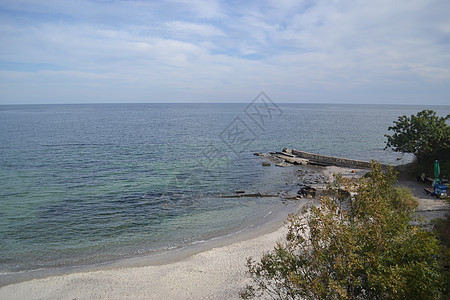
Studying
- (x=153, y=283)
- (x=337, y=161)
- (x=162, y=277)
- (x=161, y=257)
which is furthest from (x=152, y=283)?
(x=337, y=161)

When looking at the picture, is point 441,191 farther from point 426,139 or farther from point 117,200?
point 117,200

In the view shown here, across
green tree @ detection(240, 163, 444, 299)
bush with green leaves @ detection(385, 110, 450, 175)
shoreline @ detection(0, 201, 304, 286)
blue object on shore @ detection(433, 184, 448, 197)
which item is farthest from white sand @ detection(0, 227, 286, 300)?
bush with green leaves @ detection(385, 110, 450, 175)

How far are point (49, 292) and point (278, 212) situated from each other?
19532mm

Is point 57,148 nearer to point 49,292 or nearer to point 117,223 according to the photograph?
point 117,223

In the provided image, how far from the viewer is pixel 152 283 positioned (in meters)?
17.1

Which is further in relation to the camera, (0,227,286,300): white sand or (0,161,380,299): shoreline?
(0,161,380,299): shoreline

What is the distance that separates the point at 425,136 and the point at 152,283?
3347 cm

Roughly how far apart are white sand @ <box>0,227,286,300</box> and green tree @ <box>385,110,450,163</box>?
25750mm

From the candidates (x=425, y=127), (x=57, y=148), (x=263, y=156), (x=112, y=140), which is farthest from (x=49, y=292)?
(x=112, y=140)

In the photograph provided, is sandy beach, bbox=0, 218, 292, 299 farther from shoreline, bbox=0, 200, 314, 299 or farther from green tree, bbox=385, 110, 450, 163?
green tree, bbox=385, 110, 450, 163

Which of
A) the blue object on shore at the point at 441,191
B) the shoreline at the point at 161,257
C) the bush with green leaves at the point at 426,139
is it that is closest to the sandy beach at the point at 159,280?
the shoreline at the point at 161,257

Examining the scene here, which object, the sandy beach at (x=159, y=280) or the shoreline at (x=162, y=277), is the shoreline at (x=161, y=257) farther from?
the sandy beach at (x=159, y=280)

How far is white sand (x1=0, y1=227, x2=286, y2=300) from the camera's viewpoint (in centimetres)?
1603

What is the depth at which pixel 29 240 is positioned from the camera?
2305cm
